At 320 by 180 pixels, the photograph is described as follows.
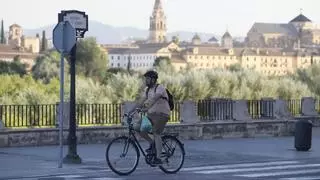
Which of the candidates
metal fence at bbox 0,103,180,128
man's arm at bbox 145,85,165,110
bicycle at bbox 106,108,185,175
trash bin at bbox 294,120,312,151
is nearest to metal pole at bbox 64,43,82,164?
bicycle at bbox 106,108,185,175

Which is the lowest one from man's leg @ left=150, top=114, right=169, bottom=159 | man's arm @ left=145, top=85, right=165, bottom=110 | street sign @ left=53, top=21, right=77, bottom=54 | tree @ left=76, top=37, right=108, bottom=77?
man's leg @ left=150, top=114, right=169, bottom=159

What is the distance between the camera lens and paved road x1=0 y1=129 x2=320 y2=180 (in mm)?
13992

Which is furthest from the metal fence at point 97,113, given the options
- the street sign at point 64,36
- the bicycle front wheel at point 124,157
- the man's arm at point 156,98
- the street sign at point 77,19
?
the man's arm at point 156,98

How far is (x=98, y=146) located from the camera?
68.0 ft

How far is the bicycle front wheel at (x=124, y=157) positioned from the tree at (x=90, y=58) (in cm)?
11083

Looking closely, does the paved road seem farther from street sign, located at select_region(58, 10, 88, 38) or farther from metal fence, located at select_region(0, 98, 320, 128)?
street sign, located at select_region(58, 10, 88, 38)

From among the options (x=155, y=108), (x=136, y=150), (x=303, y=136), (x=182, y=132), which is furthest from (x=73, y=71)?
(x=182, y=132)

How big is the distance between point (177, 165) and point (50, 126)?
798 centimetres

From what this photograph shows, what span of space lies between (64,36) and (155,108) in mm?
2571

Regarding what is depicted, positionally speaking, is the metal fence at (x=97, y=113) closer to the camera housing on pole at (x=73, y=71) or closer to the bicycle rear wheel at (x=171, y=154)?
the camera housing on pole at (x=73, y=71)

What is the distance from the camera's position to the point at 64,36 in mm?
15320

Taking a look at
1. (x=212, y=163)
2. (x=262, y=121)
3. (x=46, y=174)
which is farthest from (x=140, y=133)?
(x=262, y=121)

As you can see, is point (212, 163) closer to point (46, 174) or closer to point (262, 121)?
point (46, 174)

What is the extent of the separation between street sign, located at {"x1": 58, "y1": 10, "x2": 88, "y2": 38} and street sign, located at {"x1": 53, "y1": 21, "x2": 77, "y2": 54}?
3.56 feet
